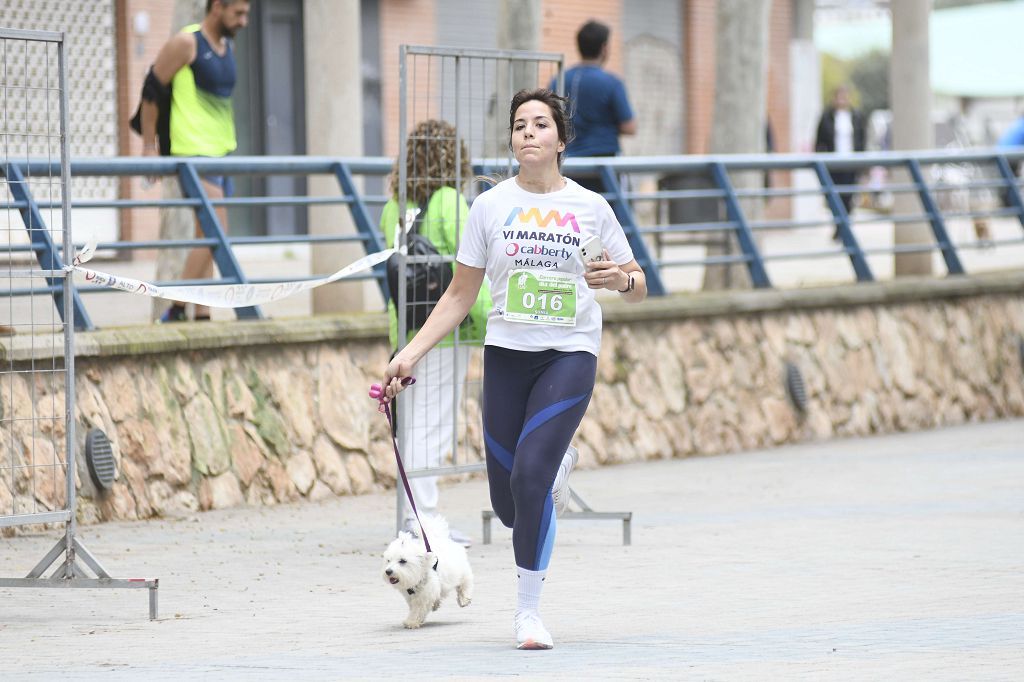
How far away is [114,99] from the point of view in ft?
66.1

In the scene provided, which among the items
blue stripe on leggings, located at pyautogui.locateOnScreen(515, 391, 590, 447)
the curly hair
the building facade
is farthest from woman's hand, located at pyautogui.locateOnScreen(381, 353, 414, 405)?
the building facade

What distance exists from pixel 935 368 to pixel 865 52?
5116 centimetres

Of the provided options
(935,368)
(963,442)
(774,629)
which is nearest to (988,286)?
(935,368)

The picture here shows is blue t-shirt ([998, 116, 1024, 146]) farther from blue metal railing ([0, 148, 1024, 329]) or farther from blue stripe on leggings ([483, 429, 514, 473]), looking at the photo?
blue stripe on leggings ([483, 429, 514, 473])

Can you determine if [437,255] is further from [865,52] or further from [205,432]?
[865,52]

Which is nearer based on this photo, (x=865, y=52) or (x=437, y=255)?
(x=437, y=255)

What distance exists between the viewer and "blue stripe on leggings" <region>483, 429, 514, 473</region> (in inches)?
261

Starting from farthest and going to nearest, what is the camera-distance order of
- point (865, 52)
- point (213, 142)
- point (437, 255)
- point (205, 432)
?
1. point (865, 52)
2. point (213, 142)
3. point (205, 432)
4. point (437, 255)

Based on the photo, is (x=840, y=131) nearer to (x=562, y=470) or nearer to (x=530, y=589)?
(x=562, y=470)

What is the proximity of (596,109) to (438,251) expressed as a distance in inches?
186

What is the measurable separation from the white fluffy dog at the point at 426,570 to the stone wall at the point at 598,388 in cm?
190

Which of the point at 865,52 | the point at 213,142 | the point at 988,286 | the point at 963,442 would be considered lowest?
the point at 963,442

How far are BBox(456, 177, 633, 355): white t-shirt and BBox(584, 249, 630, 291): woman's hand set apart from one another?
0.11m

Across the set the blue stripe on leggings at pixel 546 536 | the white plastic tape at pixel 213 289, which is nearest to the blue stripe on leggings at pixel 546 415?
the blue stripe on leggings at pixel 546 536
